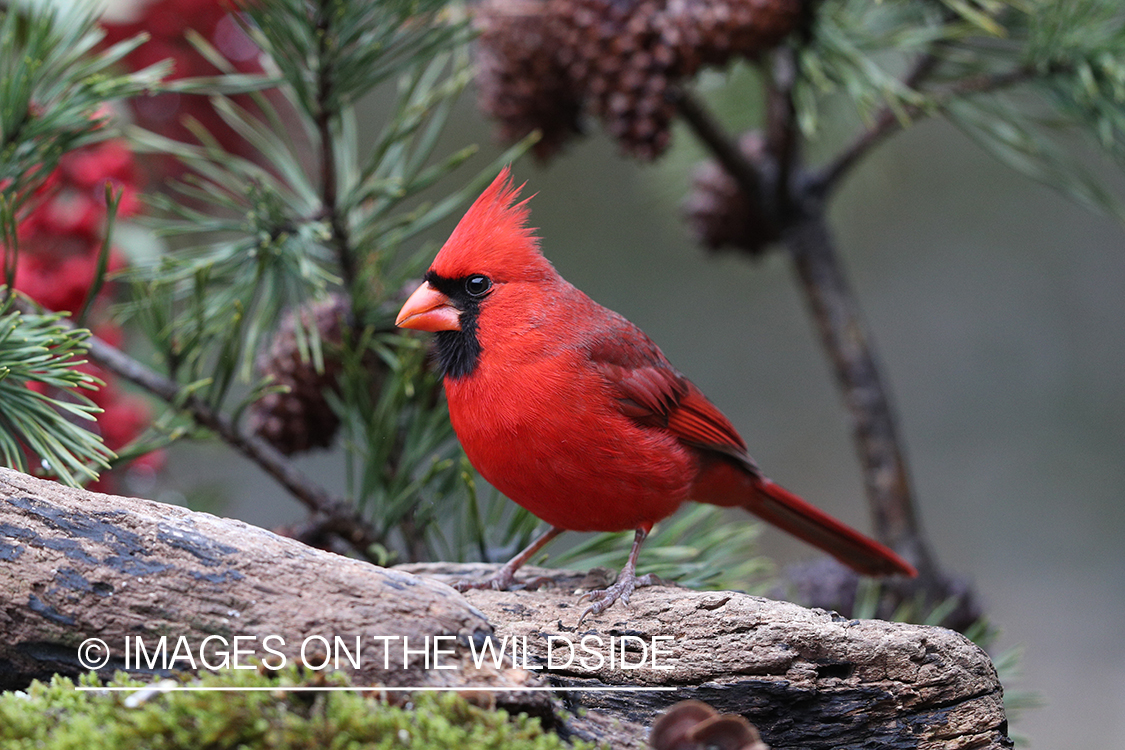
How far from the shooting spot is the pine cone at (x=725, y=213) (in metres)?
2.24

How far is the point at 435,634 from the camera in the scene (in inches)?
39.9

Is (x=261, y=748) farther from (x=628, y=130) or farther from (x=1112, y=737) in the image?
(x=1112, y=737)

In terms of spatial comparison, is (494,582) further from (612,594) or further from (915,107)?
(915,107)

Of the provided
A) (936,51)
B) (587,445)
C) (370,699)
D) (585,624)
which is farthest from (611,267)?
(370,699)

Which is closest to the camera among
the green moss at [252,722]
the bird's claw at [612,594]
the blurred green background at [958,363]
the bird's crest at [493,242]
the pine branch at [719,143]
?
the green moss at [252,722]

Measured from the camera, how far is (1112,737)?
137 inches

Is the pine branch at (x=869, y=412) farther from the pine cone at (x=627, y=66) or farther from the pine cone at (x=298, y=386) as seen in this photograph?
the pine cone at (x=298, y=386)

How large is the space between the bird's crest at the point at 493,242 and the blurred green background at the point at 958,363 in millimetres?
1834

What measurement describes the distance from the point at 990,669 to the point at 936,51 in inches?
45.7

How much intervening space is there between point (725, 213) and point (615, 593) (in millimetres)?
1189

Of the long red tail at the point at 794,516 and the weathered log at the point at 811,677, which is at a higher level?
the long red tail at the point at 794,516

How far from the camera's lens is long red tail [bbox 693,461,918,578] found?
177 cm

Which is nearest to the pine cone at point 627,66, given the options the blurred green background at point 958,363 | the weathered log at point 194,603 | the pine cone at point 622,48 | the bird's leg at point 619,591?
the pine cone at point 622,48

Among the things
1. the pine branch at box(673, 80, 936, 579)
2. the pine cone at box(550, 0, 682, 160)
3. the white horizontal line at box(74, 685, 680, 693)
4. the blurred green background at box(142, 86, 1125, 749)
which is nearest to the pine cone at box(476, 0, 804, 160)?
the pine cone at box(550, 0, 682, 160)
